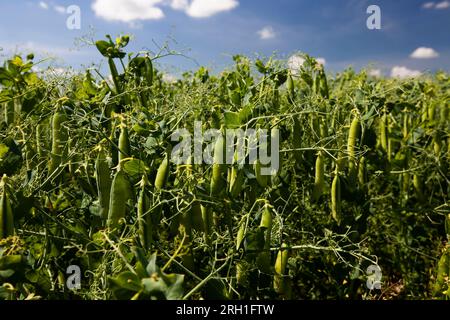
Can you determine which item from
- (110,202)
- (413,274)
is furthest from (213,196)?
(413,274)

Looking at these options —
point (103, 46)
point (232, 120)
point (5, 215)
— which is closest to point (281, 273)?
point (232, 120)

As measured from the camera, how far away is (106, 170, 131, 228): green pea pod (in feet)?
4.57

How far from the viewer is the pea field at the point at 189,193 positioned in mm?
1464

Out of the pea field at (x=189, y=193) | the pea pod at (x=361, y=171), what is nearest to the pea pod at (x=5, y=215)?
the pea field at (x=189, y=193)

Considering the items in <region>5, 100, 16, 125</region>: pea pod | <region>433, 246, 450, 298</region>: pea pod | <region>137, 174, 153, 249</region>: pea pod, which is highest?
<region>5, 100, 16, 125</region>: pea pod

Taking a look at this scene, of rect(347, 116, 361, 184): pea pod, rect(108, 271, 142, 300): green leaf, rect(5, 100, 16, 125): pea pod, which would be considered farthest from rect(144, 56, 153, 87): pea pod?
rect(108, 271, 142, 300): green leaf

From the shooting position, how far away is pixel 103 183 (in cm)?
148

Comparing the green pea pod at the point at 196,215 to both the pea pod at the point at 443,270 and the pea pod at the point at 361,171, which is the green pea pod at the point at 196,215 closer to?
the pea pod at the point at 361,171

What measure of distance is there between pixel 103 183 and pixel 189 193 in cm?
27

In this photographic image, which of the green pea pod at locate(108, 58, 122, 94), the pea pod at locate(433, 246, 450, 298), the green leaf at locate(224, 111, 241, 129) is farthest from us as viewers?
the green pea pod at locate(108, 58, 122, 94)

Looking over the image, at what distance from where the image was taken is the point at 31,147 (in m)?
1.91

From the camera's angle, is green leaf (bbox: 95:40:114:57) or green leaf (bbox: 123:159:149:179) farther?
green leaf (bbox: 95:40:114:57)

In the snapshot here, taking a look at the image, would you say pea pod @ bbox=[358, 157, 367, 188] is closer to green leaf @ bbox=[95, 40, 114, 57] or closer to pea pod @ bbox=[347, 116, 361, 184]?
pea pod @ bbox=[347, 116, 361, 184]

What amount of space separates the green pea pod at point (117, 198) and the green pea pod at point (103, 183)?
8 centimetres
